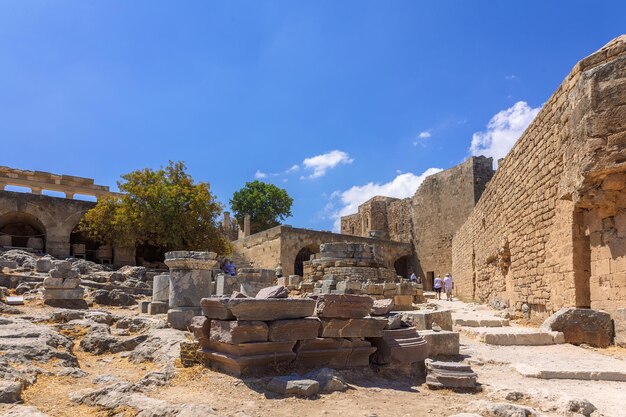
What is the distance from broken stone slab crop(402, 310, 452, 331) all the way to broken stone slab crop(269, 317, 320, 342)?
253 cm

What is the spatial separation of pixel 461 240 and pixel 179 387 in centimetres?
2158

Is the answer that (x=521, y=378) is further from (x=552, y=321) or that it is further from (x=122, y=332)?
(x=122, y=332)

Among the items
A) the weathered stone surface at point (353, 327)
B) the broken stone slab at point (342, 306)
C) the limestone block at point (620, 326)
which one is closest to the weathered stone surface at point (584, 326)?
the limestone block at point (620, 326)

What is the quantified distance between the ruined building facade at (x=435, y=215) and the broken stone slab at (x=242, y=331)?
1128 inches

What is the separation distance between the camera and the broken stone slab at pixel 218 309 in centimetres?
577

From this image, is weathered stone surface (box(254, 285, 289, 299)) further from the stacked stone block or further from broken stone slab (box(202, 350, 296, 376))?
the stacked stone block

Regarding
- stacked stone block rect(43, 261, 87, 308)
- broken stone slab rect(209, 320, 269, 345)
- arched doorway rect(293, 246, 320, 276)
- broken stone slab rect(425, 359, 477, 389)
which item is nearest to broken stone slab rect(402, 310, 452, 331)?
broken stone slab rect(425, 359, 477, 389)

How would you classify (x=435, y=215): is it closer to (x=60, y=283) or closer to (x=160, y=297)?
(x=160, y=297)

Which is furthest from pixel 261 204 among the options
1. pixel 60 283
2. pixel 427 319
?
pixel 427 319

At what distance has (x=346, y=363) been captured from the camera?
6.13 m

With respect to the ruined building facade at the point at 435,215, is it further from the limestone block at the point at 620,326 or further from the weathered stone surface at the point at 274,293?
the weathered stone surface at the point at 274,293

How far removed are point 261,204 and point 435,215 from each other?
18.4 meters

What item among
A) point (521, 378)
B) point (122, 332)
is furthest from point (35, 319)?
point (521, 378)

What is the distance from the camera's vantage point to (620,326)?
736 cm
